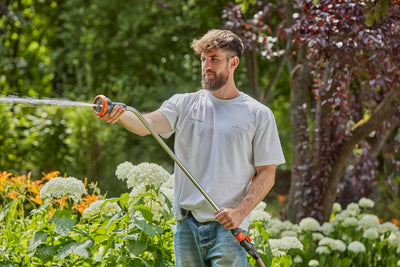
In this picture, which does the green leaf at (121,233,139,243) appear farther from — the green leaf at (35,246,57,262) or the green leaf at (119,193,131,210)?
the green leaf at (35,246,57,262)

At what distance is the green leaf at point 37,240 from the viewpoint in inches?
124

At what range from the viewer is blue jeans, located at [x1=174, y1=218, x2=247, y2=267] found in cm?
267

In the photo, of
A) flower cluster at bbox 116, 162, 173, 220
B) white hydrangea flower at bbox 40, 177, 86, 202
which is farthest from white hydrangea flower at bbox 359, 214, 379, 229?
white hydrangea flower at bbox 40, 177, 86, 202

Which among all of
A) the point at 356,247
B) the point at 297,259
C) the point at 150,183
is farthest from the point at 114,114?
the point at 356,247

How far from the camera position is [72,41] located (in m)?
9.22

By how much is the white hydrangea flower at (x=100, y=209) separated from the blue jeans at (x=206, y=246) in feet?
2.01

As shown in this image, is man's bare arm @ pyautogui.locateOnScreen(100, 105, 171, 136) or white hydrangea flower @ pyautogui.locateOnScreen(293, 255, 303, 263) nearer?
man's bare arm @ pyautogui.locateOnScreen(100, 105, 171, 136)

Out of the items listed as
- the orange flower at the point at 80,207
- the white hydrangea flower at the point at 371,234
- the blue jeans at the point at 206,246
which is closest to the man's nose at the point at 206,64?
the blue jeans at the point at 206,246

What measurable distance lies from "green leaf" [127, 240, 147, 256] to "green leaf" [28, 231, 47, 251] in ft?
1.37

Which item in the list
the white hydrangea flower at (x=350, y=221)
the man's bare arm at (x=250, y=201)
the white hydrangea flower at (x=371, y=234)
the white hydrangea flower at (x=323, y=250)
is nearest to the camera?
the man's bare arm at (x=250, y=201)

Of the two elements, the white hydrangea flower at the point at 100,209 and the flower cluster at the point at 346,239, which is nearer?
the white hydrangea flower at the point at 100,209

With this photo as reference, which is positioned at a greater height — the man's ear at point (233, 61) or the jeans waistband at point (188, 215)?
the man's ear at point (233, 61)

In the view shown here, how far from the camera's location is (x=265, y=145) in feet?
9.04

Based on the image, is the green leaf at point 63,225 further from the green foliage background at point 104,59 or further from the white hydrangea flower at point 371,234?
the green foliage background at point 104,59
